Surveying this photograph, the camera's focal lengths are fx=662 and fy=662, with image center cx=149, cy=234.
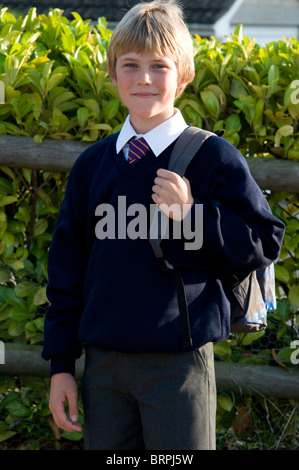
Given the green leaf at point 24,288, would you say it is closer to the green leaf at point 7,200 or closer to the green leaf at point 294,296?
the green leaf at point 7,200

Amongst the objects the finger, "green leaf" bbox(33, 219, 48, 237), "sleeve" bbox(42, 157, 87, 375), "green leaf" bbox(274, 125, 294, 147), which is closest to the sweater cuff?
"sleeve" bbox(42, 157, 87, 375)

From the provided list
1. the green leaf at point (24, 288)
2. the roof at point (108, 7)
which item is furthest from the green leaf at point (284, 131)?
the roof at point (108, 7)

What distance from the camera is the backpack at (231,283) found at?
6.56ft

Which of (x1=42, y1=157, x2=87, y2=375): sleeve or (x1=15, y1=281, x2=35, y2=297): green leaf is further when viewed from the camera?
(x1=15, y1=281, x2=35, y2=297): green leaf

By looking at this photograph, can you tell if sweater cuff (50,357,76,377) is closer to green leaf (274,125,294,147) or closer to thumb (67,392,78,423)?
thumb (67,392,78,423)

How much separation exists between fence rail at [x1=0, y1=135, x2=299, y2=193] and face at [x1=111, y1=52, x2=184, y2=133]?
3.61 feet

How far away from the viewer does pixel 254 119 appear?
10.2 feet

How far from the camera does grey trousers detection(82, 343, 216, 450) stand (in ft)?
6.64

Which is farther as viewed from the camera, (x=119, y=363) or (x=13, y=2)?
(x=13, y=2)

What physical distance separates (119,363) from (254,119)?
152cm

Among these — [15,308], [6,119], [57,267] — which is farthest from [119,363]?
[6,119]

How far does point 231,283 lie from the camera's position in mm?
2121

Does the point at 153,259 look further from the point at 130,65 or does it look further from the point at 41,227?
the point at 41,227

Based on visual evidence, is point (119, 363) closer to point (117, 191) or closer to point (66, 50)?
point (117, 191)
